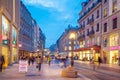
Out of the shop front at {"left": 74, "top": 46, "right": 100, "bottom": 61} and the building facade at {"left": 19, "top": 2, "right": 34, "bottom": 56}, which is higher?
the building facade at {"left": 19, "top": 2, "right": 34, "bottom": 56}

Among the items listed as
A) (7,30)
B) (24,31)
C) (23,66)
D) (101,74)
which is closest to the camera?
(23,66)

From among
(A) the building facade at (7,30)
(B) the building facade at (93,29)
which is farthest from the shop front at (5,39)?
(B) the building facade at (93,29)

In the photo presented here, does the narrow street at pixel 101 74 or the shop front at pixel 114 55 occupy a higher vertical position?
the shop front at pixel 114 55

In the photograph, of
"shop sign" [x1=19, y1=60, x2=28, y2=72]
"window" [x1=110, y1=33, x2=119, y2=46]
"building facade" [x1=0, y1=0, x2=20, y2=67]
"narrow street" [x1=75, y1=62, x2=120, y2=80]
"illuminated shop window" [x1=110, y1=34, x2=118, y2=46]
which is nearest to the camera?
"narrow street" [x1=75, y1=62, x2=120, y2=80]

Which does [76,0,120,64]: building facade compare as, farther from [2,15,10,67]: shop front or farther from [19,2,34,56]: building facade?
[2,15,10,67]: shop front

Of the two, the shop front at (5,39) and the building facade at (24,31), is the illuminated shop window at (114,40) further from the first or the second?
the building facade at (24,31)

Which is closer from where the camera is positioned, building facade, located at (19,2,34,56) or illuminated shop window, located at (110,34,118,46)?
illuminated shop window, located at (110,34,118,46)

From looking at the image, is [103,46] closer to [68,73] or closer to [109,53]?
[109,53]

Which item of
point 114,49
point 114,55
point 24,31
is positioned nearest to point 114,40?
point 114,49

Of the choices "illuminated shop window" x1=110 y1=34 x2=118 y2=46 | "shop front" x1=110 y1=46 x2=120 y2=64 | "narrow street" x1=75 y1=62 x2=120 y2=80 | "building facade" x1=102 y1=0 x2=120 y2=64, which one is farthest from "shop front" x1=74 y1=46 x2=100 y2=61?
"narrow street" x1=75 y1=62 x2=120 y2=80

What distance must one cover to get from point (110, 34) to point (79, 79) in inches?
1301

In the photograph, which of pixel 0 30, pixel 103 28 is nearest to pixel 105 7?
pixel 103 28

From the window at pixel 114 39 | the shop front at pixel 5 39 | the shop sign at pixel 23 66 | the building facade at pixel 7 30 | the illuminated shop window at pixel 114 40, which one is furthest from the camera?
the illuminated shop window at pixel 114 40

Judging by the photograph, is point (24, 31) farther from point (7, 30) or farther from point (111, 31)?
point (7, 30)
